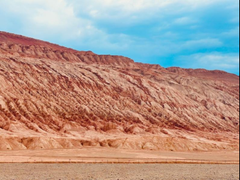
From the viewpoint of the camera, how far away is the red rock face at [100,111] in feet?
234

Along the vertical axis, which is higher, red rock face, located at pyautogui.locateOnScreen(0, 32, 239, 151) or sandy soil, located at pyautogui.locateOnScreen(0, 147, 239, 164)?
red rock face, located at pyautogui.locateOnScreen(0, 32, 239, 151)

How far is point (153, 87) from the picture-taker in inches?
4707

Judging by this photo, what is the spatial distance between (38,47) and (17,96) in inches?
2432

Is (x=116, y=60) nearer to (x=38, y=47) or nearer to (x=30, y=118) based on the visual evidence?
(x=38, y=47)

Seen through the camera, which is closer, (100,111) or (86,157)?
(86,157)

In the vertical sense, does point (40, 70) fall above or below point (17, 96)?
above

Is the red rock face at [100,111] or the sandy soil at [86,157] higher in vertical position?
the red rock face at [100,111]

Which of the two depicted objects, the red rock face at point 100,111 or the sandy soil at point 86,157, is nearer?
the sandy soil at point 86,157

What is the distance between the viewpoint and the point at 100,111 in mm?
94688

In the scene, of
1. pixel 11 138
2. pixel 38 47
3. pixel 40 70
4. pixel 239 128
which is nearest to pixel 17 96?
pixel 40 70

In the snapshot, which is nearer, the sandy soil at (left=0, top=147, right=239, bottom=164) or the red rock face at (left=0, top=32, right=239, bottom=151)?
the sandy soil at (left=0, top=147, right=239, bottom=164)

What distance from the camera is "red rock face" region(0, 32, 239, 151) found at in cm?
7131

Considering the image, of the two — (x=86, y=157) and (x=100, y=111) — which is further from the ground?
(x=100, y=111)

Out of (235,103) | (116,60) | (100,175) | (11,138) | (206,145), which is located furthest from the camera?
(116,60)
